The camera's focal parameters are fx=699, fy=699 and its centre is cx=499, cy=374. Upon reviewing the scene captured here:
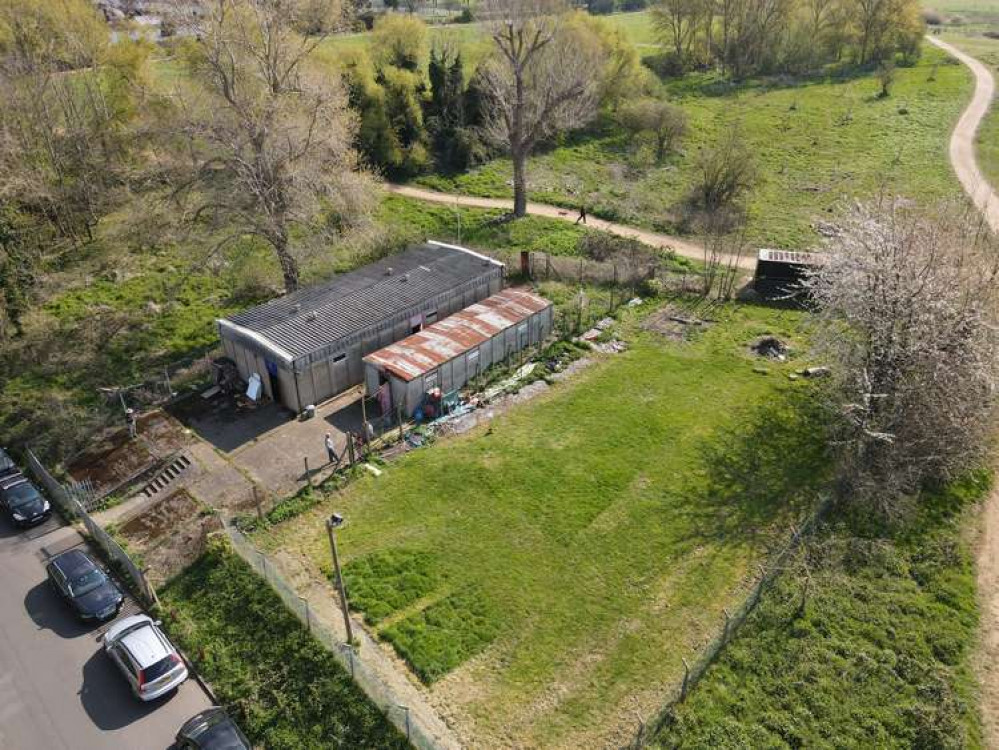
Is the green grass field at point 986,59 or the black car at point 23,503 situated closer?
the black car at point 23,503

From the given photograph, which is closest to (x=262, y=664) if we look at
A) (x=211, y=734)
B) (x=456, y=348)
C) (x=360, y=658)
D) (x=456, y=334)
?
(x=211, y=734)

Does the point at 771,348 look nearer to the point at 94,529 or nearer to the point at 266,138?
the point at 266,138

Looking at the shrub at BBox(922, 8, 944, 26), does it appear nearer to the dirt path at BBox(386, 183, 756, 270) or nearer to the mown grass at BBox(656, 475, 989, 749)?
the dirt path at BBox(386, 183, 756, 270)

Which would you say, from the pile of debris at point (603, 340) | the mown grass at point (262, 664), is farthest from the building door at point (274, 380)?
the pile of debris at point (603, 340)

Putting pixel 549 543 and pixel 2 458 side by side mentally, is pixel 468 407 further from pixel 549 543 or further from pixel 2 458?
pixel 2 458

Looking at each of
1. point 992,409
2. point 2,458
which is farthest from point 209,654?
point 992,409

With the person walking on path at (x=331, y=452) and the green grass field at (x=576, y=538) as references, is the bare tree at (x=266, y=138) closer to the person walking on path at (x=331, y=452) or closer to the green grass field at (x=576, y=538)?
the person walking on path at (x=331, y=452)
